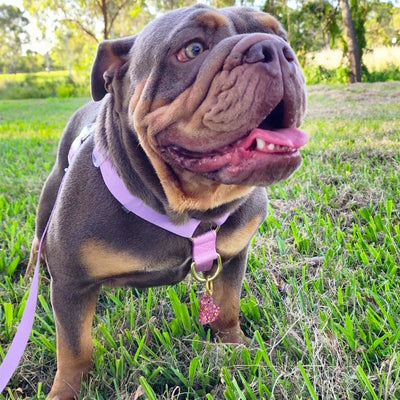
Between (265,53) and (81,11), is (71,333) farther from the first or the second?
(81,11)

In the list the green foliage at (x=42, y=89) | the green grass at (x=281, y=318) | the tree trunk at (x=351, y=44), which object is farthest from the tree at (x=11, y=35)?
the green grass at (x=281, y=318)

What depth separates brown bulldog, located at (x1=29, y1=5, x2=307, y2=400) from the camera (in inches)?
60.6

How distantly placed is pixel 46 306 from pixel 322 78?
663 inches

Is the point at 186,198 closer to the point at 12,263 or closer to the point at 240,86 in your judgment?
the point at 240,86

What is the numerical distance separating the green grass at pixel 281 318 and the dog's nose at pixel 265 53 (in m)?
1.16

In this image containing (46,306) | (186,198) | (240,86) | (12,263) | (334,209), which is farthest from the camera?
(334,209)

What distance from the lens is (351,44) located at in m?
15.2

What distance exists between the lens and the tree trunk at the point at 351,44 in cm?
1490

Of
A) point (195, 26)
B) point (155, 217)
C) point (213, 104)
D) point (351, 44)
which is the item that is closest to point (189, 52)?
point (195, 26)

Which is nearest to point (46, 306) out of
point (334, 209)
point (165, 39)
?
point (165, 39)

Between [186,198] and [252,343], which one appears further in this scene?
[252,343]

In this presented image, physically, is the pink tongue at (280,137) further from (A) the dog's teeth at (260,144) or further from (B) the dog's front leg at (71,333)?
(B) the dog's front leg at (71,333)

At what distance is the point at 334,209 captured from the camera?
3344 mm

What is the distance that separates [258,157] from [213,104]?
25 cm
